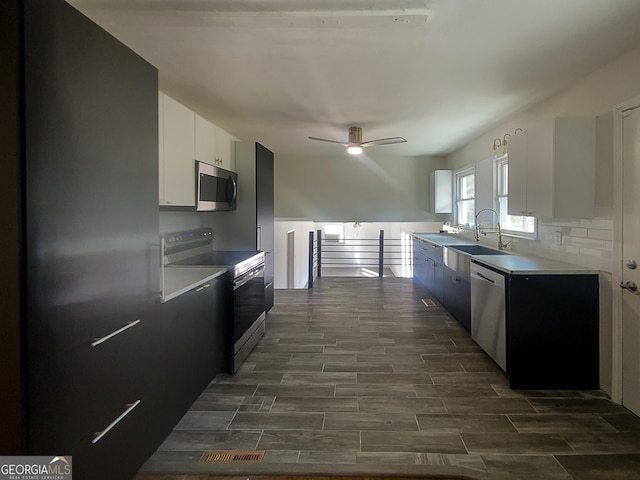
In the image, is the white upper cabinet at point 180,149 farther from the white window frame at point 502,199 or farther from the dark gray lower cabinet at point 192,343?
the white window frame at point 502,199

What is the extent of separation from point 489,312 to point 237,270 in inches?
88.1

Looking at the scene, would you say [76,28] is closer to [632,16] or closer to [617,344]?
[632,16]

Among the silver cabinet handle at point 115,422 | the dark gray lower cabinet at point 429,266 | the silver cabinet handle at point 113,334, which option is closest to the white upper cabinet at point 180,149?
the silver cabinet handle at point 113,334

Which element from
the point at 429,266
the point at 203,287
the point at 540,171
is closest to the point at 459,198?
the point at 429,266

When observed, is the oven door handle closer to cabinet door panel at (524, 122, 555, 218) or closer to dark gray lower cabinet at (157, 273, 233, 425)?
dark gray lower cabinet at (157, 273, 233, 425)

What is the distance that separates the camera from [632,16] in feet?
6.39

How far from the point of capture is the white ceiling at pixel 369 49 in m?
1.89

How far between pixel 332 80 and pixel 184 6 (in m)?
1.35

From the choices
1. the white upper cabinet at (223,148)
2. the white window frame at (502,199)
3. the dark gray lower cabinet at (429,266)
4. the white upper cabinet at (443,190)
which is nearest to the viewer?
the white upper cabinet at (223,148)

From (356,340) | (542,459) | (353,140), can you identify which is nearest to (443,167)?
(353,140)

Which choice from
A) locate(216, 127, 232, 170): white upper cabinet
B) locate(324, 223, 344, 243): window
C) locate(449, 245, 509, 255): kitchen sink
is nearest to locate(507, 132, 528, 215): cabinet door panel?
locate(449, 245, 509, 255): kitchen sink

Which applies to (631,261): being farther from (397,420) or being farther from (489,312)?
(397,420)

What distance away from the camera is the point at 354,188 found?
7086 millimetres

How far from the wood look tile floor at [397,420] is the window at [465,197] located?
2.83m
